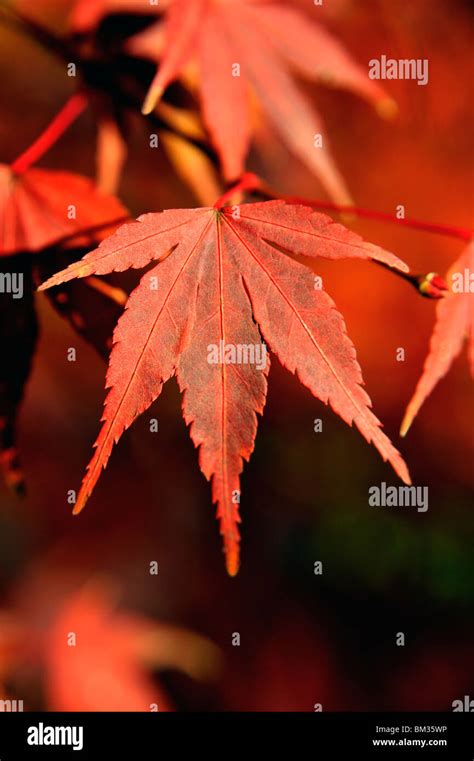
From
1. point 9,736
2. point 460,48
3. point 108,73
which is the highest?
point 460,48

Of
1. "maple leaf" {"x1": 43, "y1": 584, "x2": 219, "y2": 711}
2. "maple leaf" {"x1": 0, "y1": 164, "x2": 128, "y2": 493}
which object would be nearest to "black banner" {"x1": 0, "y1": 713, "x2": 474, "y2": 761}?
"maple leaf" {"x1": 43, "y1": 584, "x2": 219, "y2": 711}

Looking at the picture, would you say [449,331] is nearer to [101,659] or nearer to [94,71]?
[94,71]

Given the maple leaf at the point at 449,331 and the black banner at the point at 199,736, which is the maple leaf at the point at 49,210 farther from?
the black banner at the point at 199,736

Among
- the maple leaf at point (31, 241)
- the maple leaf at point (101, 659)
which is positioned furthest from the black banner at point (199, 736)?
the maple leaf at point (31, 241)

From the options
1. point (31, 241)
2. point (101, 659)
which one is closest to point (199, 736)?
point (101, 659)

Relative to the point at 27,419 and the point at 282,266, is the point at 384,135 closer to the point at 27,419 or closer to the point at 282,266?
the point at 27,419

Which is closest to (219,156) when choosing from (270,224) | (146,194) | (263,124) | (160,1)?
(270,224)
